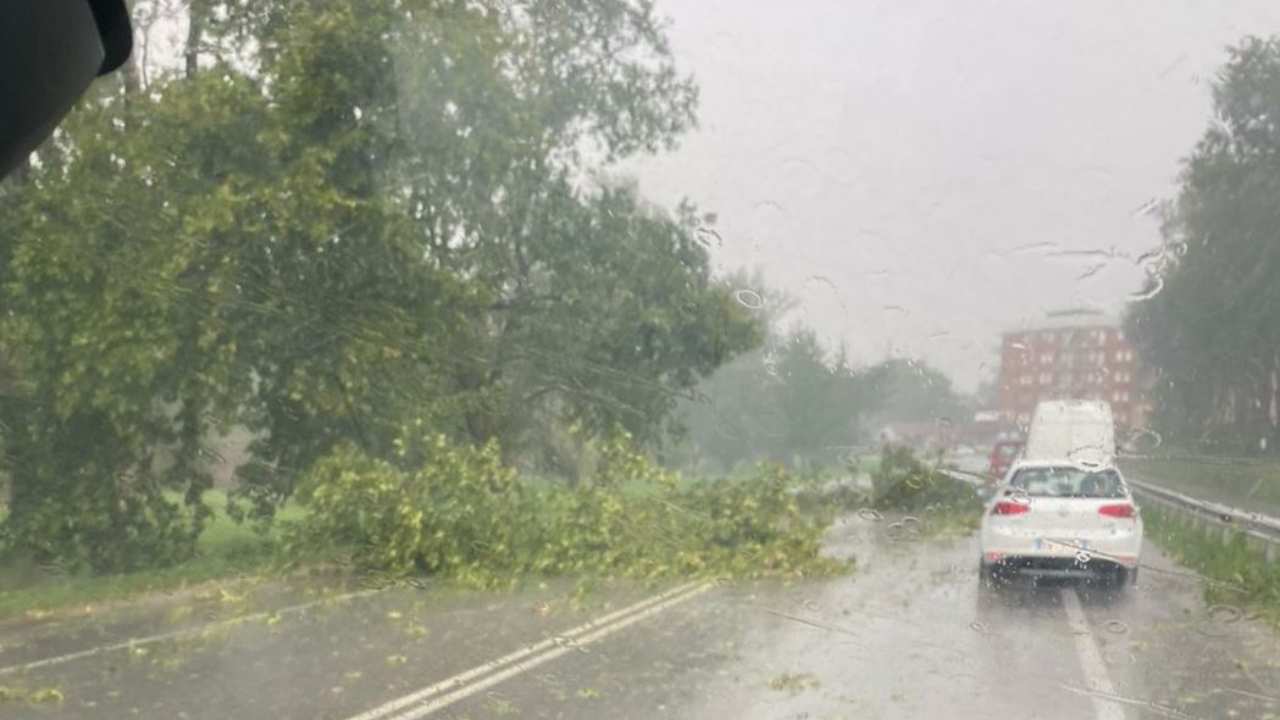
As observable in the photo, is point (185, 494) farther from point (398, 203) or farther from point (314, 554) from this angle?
point (398, 203)

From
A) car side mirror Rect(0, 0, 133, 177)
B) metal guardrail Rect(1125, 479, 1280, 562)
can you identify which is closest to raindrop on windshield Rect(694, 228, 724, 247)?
metal guardrail Rect(1125, 479, 1280, 562)

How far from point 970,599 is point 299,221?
7614mm

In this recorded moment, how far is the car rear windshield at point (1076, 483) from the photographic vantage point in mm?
10930

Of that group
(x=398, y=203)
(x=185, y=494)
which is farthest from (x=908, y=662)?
(x=185, y=494)

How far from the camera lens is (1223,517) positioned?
11023mm

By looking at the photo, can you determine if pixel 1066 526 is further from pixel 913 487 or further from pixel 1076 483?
pixel 913 487

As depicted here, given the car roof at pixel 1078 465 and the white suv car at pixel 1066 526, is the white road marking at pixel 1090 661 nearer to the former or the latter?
the white suv car at pixel 1066 526

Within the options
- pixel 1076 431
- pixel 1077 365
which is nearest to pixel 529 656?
pixel 1076 431

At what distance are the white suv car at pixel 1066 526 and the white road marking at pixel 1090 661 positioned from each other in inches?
12.4

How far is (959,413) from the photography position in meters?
11.7

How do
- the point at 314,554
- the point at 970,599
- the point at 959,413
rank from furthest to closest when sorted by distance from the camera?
the point at 314,554, the point at 959,413, the point at 970,599

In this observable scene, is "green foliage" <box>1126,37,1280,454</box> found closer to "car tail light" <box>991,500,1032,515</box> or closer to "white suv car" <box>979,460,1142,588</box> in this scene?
"white suv car" <box>979,460,1142,588</box>

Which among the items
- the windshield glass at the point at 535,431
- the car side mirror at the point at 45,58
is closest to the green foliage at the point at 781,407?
the windshield glass at the point at 535,431

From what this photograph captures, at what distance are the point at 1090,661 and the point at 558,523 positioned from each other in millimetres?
5198
